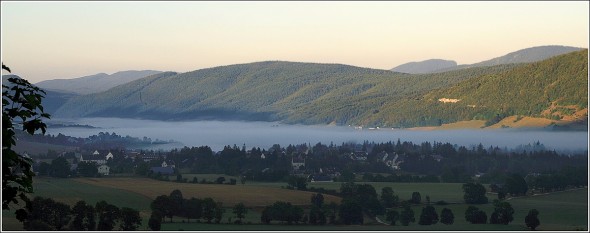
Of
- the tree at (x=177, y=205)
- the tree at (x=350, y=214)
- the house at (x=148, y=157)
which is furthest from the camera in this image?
the house at (x=148, y=157)

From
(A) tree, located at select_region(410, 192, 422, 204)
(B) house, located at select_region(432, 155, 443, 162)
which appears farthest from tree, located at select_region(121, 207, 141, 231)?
(B) house, located at select_region(432, 155, 443, 162)

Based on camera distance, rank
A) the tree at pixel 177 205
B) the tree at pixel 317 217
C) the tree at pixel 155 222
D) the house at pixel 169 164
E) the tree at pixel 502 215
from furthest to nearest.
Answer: the house at pixel 169 164
the tree at pixel 502 215
the tree at pixel 177 205
the tree at pixel 317 217
the tree at pixel 155 222

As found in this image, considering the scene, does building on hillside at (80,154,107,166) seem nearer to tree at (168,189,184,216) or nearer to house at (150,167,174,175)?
house at (150,167,174,175)

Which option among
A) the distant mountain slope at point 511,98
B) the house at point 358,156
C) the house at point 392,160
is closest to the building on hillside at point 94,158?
the house at point 358,156

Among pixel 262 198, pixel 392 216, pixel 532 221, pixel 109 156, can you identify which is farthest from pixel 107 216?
pixel 109 156

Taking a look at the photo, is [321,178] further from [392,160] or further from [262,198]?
[262,198]

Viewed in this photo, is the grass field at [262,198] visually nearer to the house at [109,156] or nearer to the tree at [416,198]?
the tree at [416,198]

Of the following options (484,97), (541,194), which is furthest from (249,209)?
(484,97)
